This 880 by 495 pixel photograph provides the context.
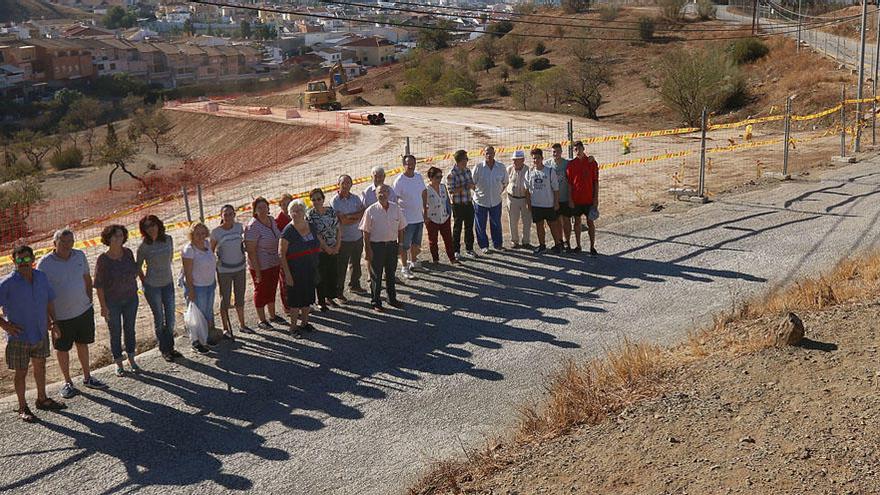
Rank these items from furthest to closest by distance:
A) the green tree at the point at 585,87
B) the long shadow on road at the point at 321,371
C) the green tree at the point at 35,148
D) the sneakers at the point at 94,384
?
the green tree at the point at 35,148 → the green tree at the point at 585,87 → the sneakers at the point at 94,384 → the long shadow on road at the point at 321,371

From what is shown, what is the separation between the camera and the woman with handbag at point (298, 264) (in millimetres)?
10016

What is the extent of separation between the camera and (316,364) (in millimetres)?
9281

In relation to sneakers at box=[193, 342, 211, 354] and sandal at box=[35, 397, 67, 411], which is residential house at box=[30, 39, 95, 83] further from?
sandal at box=[35, 397, 67, 411]

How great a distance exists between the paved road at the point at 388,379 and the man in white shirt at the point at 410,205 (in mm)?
509

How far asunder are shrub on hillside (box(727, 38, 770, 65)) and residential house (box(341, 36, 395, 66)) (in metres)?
74.6

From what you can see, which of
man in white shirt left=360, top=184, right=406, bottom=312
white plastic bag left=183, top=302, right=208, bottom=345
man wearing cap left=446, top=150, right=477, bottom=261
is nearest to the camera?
white plastic bag left=183, top=302, right=208, bottom=345

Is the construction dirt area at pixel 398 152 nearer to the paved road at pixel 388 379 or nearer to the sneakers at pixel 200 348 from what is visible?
the sneakers at pixel 200 348

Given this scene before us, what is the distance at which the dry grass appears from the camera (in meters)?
6.97

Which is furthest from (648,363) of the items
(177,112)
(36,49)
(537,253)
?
(36,49)

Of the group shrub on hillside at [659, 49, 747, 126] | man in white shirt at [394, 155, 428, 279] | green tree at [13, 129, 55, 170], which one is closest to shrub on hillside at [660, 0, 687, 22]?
shrub on hillside at [659, 49, 747, 126]

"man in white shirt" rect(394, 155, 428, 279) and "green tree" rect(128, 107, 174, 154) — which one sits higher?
"man in white shirt" rect(394, 155, 428, 279)

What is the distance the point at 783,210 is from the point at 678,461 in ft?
33.9

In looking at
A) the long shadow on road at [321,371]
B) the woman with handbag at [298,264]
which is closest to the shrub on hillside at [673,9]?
the long shadow on road at [321,371]

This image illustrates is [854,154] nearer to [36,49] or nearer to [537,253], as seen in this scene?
[537,253]
